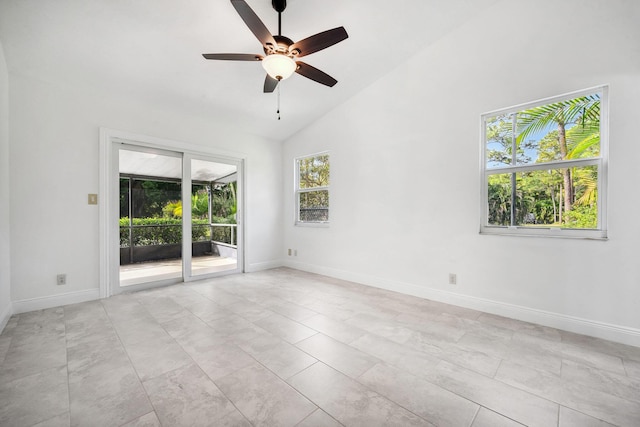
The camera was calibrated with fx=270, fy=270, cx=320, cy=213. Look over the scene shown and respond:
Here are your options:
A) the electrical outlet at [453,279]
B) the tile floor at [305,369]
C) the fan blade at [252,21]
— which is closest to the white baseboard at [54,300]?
the tile floor at [305,369]

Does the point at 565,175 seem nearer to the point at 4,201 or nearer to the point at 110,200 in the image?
the point at 110,200

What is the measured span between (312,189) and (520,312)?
3570 millimetres

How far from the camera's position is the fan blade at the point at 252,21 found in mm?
1826

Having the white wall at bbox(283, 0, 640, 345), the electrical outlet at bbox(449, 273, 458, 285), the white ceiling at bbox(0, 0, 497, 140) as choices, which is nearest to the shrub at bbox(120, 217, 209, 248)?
the white ceiling at bbox(0, 0, 497, 140)

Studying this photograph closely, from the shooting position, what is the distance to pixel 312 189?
17.0 ft

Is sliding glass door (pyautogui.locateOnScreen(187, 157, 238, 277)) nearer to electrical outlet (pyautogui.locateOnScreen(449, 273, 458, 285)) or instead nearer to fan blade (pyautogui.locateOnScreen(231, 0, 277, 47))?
fan blade (pyautogui.locateOnScreen(231, 0, 277, 47))

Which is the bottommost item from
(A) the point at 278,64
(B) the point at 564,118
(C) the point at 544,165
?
(C) the point at 544,165

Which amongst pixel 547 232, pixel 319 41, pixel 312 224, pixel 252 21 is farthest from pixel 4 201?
pixel 547 232

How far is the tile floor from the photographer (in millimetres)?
1524

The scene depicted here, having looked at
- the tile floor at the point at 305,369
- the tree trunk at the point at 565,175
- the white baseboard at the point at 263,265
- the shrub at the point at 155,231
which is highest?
the tree trunk at the point at 565,175

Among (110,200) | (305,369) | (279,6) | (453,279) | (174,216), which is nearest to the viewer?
(305,369)

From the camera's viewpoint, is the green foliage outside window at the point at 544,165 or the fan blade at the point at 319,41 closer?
the fan blade at the point at 319,41

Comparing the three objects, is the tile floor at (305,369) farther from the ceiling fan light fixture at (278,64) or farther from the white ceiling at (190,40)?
the white ceiling at (190,40)

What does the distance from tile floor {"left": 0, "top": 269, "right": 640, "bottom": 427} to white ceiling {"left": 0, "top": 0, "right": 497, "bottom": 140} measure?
9.18ft
